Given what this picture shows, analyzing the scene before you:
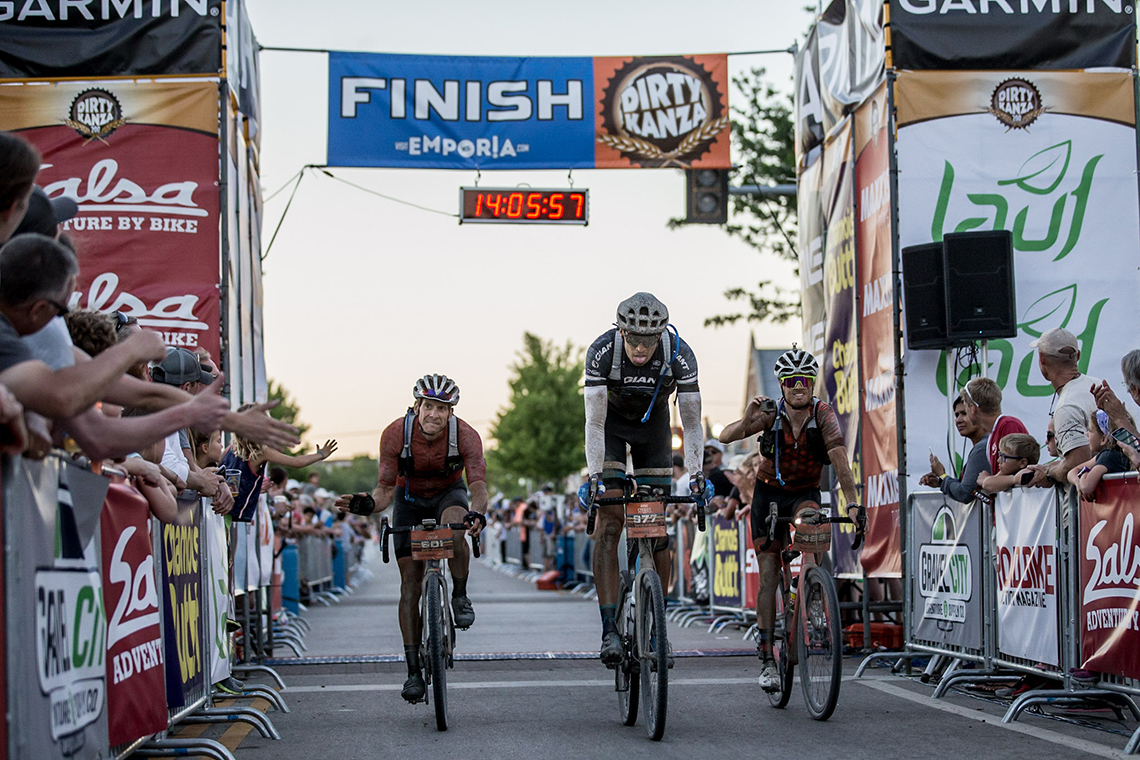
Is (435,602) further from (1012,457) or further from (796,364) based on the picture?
(1012,457)

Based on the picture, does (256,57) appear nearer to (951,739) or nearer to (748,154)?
(951,739)

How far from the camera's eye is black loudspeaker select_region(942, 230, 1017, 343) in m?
11.7

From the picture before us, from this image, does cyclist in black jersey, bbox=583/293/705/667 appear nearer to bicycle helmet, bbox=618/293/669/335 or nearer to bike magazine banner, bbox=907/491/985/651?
bicycle helmet, bbox=618/293/669/335

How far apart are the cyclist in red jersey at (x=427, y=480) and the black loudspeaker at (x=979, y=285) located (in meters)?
4.86

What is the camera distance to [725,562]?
54.9 ft

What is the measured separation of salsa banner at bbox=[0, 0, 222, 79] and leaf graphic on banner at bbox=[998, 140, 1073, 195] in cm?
771

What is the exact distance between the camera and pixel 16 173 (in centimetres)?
485

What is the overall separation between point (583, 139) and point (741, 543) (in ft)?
18.2

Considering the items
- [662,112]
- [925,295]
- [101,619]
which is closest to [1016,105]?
[925,295]

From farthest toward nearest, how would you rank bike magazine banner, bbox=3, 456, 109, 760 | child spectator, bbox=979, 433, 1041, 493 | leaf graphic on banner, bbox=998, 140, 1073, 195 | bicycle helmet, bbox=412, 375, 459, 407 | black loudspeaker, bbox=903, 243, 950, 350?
1. leaf graphic on banner, bbox=998, 140, 1073, 195
2. black loudspeaker, bbox=903, 243, 950, 350
3. child spectator, bbox=979, 433, 1041, 493
4. bicycle helmet, bbox=412, 375, 459, 407
5. bike magazine banner, bbox=3, 456, 109, 760

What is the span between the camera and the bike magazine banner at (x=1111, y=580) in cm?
724

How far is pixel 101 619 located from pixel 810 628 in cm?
423

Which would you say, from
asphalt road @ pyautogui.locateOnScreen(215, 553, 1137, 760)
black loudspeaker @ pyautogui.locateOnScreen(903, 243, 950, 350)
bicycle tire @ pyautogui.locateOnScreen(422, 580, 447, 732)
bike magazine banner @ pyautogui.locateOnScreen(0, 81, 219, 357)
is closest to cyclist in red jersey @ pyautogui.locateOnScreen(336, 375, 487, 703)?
bicycle tire @ pyautogui.locateOnScreen(422, 580, 447, 732)

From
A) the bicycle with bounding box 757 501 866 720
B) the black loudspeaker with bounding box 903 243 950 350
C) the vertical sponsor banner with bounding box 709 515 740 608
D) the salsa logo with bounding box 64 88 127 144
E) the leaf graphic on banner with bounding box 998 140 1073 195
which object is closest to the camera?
the bicycle with bounding box 757 501 866 720
